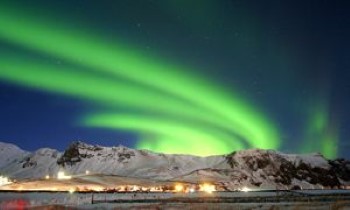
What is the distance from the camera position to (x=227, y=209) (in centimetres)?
10106

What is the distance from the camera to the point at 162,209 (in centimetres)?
9869

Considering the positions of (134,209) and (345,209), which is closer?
(345,209)

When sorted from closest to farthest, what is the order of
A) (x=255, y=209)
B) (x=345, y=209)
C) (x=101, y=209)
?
(x=345, y=209)
(x=255, y=209)
(x=101, y=209)

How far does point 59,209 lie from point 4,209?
38.1 feet

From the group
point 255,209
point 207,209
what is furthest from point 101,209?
point 255,209

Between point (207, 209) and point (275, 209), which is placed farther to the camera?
point (207, 209)

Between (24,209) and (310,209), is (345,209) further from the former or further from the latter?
(24,209)

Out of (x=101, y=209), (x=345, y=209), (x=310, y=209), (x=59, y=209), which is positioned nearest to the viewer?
(x=345, y=209)

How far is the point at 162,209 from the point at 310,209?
30.2 metres

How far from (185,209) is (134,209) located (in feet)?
44.7

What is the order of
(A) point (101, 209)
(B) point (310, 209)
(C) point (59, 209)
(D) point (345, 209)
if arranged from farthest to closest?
(A) point (101, 209) < (C) point (59, 209) < (B) point (310, 209) < (D) point (345, 209)

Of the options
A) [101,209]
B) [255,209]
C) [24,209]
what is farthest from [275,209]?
[24,209]

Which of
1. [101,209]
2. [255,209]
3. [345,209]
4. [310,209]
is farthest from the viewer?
[101,209]

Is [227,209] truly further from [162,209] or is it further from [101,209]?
[101,209]
